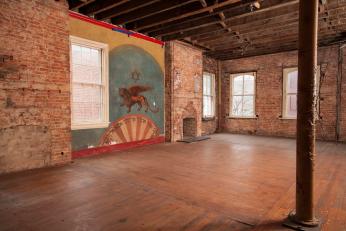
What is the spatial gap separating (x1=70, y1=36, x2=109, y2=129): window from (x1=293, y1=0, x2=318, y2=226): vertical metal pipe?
14.1 feet

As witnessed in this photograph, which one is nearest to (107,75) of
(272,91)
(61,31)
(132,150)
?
(61,31)

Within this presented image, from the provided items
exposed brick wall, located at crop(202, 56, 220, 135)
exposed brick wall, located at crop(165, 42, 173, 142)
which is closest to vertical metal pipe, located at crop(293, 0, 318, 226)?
exposed brick wall, located at crop(165, 42, 173, 142)

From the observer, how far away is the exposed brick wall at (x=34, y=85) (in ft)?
12.6

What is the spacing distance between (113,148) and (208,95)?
5.21 meters

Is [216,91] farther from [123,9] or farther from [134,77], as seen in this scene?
[123,9]

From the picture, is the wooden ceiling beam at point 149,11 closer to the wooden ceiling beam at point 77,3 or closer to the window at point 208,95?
the wooden ceiling beam at point 77,3

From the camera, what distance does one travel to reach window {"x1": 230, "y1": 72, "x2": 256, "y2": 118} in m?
9.37

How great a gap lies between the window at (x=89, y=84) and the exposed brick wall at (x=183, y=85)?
2.32 m

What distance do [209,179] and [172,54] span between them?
4692 mm

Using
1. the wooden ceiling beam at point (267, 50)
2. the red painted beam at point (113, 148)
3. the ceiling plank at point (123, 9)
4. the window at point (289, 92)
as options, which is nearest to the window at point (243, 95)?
the wooden ceiling beam at point (267, 50)

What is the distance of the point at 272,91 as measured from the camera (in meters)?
8.77

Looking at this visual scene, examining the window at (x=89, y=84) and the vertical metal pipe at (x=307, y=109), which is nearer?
the vertical metal pipe at (x=307, y=109)

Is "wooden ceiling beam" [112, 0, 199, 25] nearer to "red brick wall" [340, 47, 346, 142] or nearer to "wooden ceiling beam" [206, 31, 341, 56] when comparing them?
"wooden ceiling beam" [206, 31, 341, 56]

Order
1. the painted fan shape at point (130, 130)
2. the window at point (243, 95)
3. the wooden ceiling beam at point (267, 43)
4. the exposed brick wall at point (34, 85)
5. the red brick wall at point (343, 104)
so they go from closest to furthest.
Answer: the exposed brick wall at point (34, 85) → the painted fan shape at point (130, 130) → the wooden ceiling beam at point (267, 43) → the red brick wall at point (343, 104) → the window at point (243, 95)
